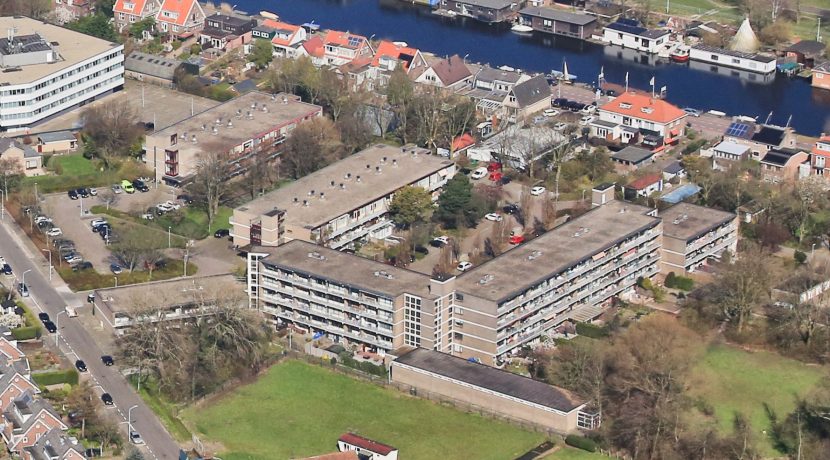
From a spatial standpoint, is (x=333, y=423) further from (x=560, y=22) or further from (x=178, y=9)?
(x=560, y=22)

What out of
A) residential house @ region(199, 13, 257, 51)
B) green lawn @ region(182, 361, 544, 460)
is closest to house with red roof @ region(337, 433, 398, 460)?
green lawn @ region(182, 361, 544, 460)

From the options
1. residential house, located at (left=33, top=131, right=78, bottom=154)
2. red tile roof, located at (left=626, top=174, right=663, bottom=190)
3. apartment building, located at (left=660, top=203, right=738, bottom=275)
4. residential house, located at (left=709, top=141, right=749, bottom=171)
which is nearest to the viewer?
apartment building, located at (left=660, top=203, right=738, bottom=275)

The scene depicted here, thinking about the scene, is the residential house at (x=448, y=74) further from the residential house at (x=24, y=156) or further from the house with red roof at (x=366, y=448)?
the house with red roof at (x=366, y=448)

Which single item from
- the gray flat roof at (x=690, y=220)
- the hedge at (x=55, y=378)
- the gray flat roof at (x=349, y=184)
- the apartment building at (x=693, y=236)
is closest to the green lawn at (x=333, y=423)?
the hedge at (x=55, y=378)

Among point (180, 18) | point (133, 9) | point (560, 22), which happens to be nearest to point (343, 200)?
point (180, 18)

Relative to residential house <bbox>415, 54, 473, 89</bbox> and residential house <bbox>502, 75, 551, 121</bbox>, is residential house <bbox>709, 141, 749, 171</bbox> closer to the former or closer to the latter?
residential house <bbox>502, 75, 551, 121</bbox>

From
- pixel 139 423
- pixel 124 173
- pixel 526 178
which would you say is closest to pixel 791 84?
pixel 526 178
